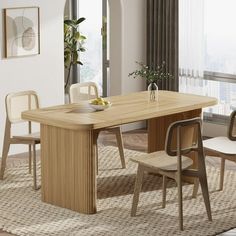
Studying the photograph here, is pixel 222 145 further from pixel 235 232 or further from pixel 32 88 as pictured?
pixel 32 88

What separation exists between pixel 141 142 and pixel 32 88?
58.6 inches

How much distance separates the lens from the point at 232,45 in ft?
32.4

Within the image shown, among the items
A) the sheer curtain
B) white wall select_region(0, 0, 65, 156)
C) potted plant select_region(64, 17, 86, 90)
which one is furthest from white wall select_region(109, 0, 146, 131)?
potted plant select_region(64, 17, 86, 90)

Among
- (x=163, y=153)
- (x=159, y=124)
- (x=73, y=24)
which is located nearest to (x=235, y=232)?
(x=163, y=153)

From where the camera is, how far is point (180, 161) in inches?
267

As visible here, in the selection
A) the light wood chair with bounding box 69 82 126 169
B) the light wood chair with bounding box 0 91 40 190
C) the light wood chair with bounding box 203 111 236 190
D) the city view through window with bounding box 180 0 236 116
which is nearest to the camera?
the light wood chair with bounding box 203 111 236 190

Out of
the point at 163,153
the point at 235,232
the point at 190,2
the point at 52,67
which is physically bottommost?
the point at 235,232

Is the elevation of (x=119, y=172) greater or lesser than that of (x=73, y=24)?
lesser

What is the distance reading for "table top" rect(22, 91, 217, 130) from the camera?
277 inches

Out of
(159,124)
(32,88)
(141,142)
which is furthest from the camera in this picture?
(141,142)

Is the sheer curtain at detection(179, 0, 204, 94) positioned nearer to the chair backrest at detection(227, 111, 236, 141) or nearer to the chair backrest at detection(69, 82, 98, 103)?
the chair backrest at detection(69, 82, 98, 103)

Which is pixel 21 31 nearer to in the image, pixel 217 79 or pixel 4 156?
pixel 4 156

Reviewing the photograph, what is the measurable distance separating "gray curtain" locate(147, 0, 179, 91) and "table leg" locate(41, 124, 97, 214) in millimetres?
3304

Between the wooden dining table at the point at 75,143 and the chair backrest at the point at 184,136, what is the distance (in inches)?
21.5
